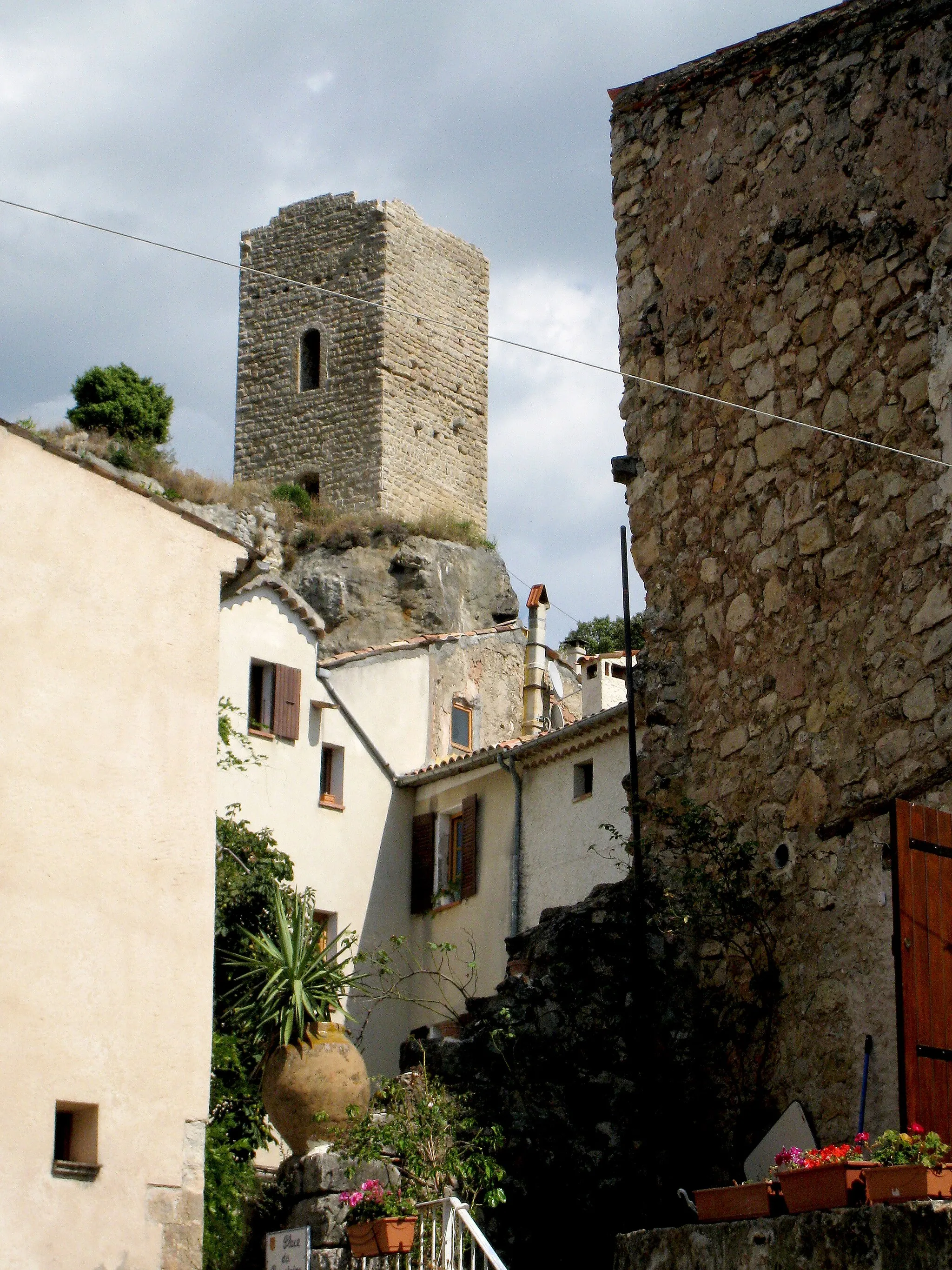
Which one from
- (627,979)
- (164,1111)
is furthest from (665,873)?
(164,1111)

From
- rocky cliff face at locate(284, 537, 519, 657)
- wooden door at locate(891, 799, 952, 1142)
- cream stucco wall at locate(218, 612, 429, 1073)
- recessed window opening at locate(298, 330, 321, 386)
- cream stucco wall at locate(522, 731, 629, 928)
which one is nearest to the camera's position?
wooden door at locate(891, 799, 952, 1142)

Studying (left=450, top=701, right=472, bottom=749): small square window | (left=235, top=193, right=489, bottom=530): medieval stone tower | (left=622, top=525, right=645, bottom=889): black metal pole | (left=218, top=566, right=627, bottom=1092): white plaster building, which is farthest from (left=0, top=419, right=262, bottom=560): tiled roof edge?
(left=235, top=193, right=489, bottom=530): medieval stone tower

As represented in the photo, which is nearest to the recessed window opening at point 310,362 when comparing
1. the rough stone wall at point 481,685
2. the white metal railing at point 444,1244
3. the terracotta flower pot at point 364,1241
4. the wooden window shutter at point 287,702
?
the rough stone wall at point 481,685

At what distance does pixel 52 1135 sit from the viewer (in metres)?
9.72

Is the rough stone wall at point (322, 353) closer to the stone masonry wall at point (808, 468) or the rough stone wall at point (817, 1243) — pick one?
the stone masonry wall at point (808, 468)

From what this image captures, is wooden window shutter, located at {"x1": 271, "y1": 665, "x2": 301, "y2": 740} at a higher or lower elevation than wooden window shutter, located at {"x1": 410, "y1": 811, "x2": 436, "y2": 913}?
higher

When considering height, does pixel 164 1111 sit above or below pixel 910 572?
below

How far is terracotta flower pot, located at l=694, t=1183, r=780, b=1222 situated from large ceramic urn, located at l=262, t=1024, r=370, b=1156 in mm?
4124

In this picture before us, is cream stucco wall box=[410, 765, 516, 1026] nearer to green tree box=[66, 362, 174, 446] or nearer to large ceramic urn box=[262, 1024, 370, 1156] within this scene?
large ceramic urn box=[262, 1024, 370, 1156]

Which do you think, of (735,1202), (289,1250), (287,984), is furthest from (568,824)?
(735,1202)

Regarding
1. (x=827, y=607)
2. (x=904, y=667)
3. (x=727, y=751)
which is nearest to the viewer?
(x=904, y=667)

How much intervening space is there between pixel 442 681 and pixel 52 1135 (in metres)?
19.4

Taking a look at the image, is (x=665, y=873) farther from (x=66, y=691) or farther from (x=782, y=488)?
(x=66, y=691)

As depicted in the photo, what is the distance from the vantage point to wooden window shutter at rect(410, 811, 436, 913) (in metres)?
25.5
